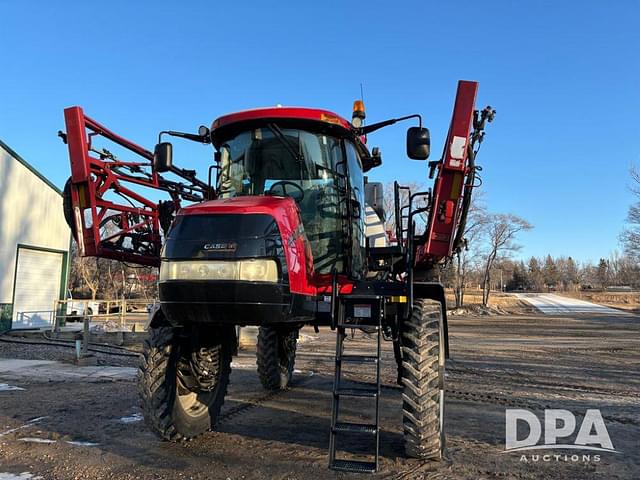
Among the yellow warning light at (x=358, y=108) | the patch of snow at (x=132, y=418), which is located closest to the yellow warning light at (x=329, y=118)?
the yellow warning light at (x=358, y=108)

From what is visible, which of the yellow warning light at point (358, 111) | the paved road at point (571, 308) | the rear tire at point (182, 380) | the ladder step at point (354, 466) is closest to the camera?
the ladder step at point (354, 466)

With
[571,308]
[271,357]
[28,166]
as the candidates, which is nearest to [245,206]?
[271,357]

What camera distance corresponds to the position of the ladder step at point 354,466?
3.77 metres

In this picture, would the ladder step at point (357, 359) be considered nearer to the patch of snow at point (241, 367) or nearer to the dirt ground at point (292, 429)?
the dirt ground at point (292, 429)

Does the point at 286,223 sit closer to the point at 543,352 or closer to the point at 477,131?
the point at 477,131

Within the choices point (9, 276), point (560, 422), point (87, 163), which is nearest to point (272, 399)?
point (560, 422)

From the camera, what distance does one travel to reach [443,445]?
14.5ft

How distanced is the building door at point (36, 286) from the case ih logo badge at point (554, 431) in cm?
1700

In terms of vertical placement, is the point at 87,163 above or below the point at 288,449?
above

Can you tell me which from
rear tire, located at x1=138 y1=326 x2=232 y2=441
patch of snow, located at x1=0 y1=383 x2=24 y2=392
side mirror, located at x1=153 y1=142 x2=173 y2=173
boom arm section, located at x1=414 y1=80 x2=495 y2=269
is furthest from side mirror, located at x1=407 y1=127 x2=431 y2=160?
patch of snow, located at x1=0 y1=383 x2=24 y2=392

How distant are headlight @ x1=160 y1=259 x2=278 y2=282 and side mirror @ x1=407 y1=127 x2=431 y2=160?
1790mm

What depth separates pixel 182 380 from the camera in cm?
496

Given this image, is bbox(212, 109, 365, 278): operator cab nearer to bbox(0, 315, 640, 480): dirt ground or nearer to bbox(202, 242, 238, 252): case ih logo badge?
bbox(202, 242, 238, 252): case ih logo badge

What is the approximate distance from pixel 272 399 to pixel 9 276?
45.0 feet
